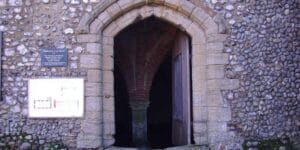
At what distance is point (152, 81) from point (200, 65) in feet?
12.8

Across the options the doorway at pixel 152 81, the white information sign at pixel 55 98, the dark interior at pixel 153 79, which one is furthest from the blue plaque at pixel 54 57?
the dark interior at pixel 153 79

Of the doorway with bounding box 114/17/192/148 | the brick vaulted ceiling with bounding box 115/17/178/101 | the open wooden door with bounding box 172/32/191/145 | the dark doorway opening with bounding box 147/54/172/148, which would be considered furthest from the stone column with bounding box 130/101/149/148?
the dark doorway opening with bounding box 147/54/172/148

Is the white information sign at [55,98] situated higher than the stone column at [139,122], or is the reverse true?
the white information sign at [55,98]

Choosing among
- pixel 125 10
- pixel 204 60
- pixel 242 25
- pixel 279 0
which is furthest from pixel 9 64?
pixel 279 0

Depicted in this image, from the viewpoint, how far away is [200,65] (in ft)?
22.6

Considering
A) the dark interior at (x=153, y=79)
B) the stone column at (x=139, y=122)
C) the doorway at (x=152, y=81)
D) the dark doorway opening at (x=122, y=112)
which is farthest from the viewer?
the dark doorway opening at (x=122, y=112)

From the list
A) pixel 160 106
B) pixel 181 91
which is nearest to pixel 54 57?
pixel 181 91

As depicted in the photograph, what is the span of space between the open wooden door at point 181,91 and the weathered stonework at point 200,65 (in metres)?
0.44

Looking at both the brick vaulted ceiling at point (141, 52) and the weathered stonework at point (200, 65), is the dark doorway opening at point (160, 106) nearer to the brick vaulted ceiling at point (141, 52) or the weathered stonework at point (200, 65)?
the brick vaulted ceiling at point (141, 52)

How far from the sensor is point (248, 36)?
22.3 feet

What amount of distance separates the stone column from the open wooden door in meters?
1.82

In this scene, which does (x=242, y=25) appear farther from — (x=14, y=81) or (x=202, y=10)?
A: (x=14, y=81)

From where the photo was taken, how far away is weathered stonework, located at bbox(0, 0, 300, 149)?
661 cm

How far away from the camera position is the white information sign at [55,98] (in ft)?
21.6
